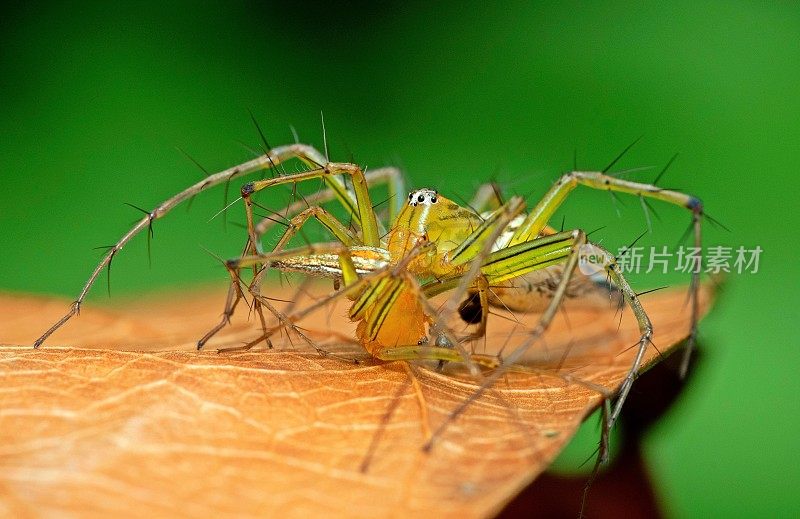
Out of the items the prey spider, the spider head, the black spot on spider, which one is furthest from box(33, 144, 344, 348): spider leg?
the black spot on spider

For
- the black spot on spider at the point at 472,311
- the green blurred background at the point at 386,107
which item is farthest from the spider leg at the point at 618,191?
the green blurred background at the point at 386,107

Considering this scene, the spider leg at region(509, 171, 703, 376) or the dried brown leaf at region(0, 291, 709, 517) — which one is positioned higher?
the spider leg at region(509, 171, 703, 376)

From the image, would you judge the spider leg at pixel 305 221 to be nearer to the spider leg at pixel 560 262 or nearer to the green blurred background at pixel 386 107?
the spider leg at pixel 560 262

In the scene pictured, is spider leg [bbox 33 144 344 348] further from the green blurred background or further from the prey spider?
the green blurred background

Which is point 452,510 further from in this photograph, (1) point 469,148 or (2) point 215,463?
(1) point 469,148

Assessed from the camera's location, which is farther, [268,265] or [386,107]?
[386,107]

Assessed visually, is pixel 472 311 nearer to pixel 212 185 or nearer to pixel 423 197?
pixel 423 197

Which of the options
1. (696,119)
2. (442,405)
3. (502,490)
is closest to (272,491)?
(502,490)

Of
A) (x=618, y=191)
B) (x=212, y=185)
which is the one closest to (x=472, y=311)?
(x=618, y=191)
